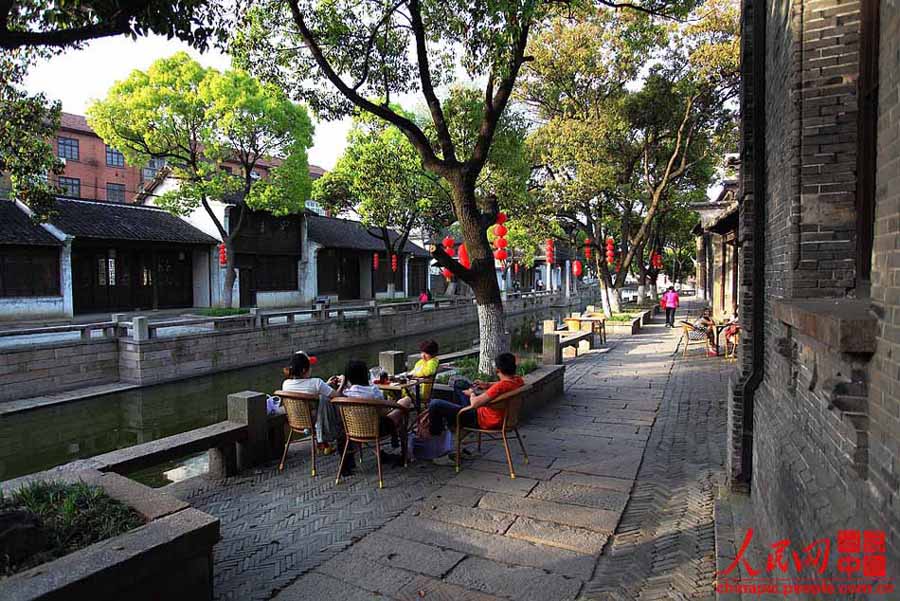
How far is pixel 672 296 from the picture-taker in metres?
18.9

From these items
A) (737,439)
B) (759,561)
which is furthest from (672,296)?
(759,561)

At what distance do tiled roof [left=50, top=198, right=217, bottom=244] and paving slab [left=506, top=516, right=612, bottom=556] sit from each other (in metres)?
19.1

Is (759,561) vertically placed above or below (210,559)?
below

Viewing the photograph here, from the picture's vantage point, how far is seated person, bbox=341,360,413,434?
198 inches

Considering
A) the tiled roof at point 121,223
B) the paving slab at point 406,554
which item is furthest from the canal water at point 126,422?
the tiled roof at point 121,223

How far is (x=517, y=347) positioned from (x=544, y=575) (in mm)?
15599

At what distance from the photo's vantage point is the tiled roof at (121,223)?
19016 mm

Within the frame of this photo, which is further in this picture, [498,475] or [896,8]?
[498,475]

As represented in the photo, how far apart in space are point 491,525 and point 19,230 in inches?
769

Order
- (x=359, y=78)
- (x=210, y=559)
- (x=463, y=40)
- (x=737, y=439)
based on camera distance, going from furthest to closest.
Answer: (x=359, y=78)
(x=463, y=40)
(x=737, y=439)
(x=210, y=559)

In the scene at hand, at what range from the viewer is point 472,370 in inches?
320

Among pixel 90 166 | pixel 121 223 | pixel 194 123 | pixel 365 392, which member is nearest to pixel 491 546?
pixel 365 392

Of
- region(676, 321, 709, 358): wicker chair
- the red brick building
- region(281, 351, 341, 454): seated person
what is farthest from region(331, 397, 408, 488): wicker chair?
the red brick building

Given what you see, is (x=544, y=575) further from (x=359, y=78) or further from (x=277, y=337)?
(x=277, y=337)
